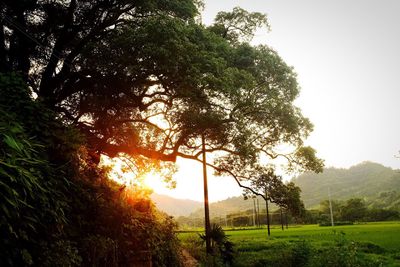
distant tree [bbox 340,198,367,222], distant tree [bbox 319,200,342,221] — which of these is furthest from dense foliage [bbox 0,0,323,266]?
distant tree [bbox 319,200,342,221]

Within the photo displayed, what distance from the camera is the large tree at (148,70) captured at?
38.1ft

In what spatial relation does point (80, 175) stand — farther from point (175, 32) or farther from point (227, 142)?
point (227, 142)

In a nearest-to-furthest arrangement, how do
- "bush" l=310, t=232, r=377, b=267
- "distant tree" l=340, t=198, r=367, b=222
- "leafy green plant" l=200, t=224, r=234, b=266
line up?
"bush" l=310, t=232, r=377, b=267 → "leafy green plant" l=200, t=224, r=234, b=266 → "distant tree" l=340, t=198, r=367, b=222

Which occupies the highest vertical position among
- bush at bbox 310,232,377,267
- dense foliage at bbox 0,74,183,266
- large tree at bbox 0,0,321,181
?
large tree at bbox 0,0,321,181

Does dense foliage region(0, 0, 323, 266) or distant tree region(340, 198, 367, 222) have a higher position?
dense foliage region(0, 0, 323, 266)

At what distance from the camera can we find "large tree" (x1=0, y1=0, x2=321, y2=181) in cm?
1162

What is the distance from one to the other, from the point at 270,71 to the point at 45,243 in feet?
43.3

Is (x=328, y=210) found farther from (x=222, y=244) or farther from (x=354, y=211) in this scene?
(x=222, y=244)

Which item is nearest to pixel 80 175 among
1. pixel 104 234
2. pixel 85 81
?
pixel 104 234

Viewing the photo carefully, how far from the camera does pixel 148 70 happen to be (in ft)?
40.0

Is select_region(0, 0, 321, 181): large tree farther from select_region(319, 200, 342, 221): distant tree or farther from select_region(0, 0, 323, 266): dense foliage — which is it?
select_region(319, 200, 342, 221): distant tree

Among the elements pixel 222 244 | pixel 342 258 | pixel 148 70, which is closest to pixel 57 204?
pixel 148 70

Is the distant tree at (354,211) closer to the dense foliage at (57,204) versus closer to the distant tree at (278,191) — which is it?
the distant tree at (278,191)

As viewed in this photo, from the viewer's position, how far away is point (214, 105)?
14.1m
